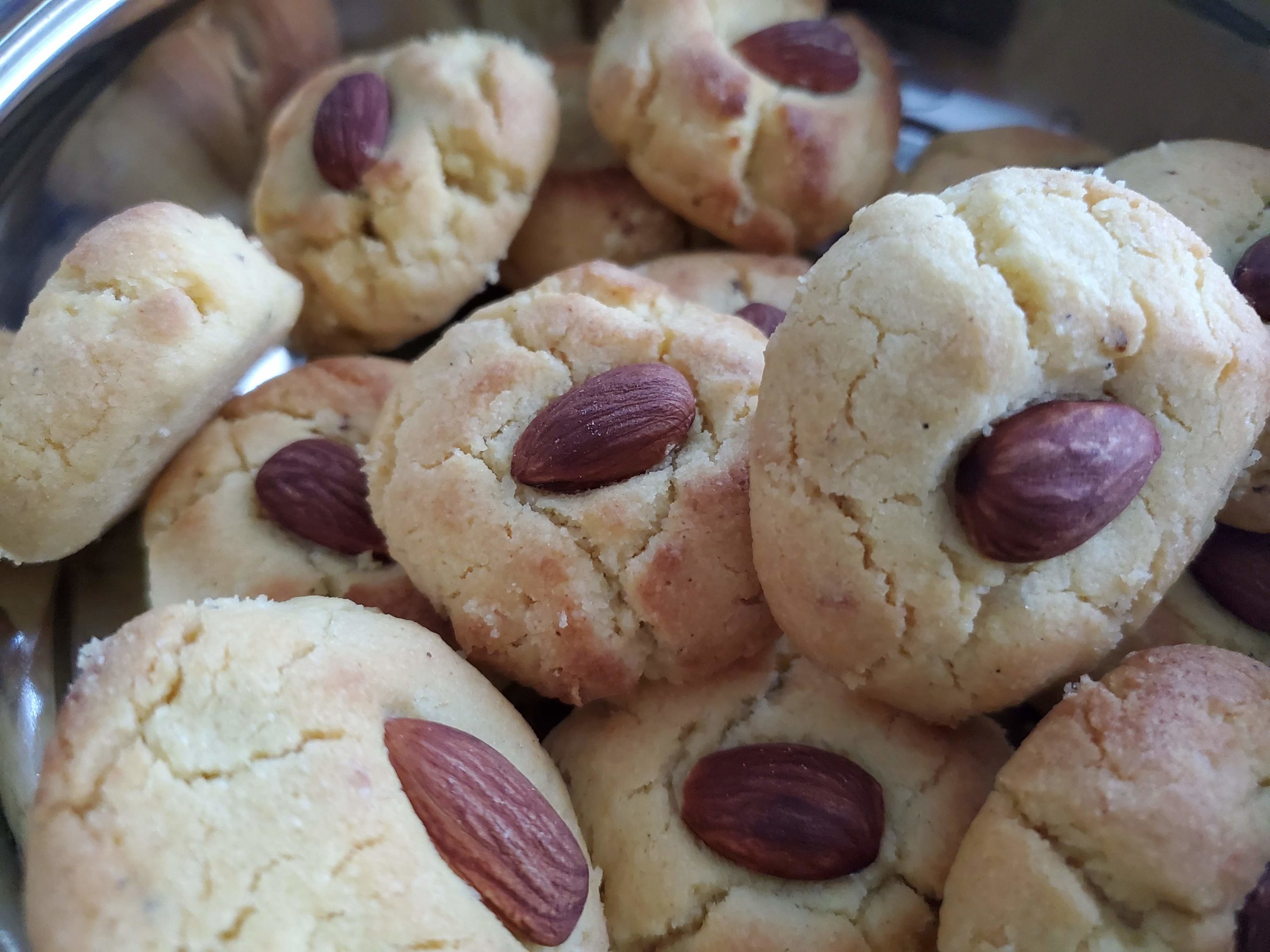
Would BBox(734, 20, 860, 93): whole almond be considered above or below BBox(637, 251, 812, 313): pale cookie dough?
above

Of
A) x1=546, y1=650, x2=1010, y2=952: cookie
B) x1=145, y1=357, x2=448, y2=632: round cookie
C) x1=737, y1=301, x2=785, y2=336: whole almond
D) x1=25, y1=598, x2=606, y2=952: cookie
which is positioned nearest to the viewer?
x1=25, y1=598, x2=606, y2=952: cookie

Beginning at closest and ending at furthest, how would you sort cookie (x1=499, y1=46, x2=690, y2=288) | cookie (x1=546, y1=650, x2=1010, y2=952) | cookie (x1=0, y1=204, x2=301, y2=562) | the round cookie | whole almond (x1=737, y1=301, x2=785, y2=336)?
cookie (x1=546, y1=650, x2=1010, y2=952), cookie (x1=0, y1=204, x2=301, y2=562), the round cookie, whole almond (x1=737, y1=301, x2=785, y2=336), cookie (x1=499, y1=46, x2=690, y2=288)

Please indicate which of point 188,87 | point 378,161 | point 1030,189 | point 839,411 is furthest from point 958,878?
point 188,87

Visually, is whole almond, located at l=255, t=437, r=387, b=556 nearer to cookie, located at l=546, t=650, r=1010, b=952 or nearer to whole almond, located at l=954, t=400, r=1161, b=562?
cookie, located at l=546, t=650, r=1010, b=952

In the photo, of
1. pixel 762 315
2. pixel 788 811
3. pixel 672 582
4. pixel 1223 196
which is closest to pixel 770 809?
pixel 788 811

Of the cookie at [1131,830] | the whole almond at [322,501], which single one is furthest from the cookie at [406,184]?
the cookie at [1131,830]

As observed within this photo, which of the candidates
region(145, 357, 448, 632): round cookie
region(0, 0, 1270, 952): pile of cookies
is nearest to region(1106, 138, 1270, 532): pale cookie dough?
region(0, 0, 1270, 952): pile of cookies
